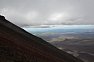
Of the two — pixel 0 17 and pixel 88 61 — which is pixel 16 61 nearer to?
pixel 0 17

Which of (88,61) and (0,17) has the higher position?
(0,17)

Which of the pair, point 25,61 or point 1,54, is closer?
point 1,54

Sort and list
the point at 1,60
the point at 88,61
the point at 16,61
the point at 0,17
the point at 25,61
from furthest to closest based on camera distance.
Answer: the point at 88,61 < the point at 0,17 < the point at 25,61 < the point at 16,61 < the point at 1,60

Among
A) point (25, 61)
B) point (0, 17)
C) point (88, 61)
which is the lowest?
point (88, 61)

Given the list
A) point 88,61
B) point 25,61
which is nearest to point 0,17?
point 25,61

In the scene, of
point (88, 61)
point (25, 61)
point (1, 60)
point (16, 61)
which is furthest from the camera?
point (88, 61)

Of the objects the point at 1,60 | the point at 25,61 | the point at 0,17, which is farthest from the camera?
the point at 0,17

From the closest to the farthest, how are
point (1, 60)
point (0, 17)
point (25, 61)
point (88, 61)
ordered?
point (1, 60) < point (25, 61) < point (0, 17) < point (88, 61)

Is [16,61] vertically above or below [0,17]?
below

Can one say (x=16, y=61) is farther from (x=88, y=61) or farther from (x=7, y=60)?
(x=88, y=61)
